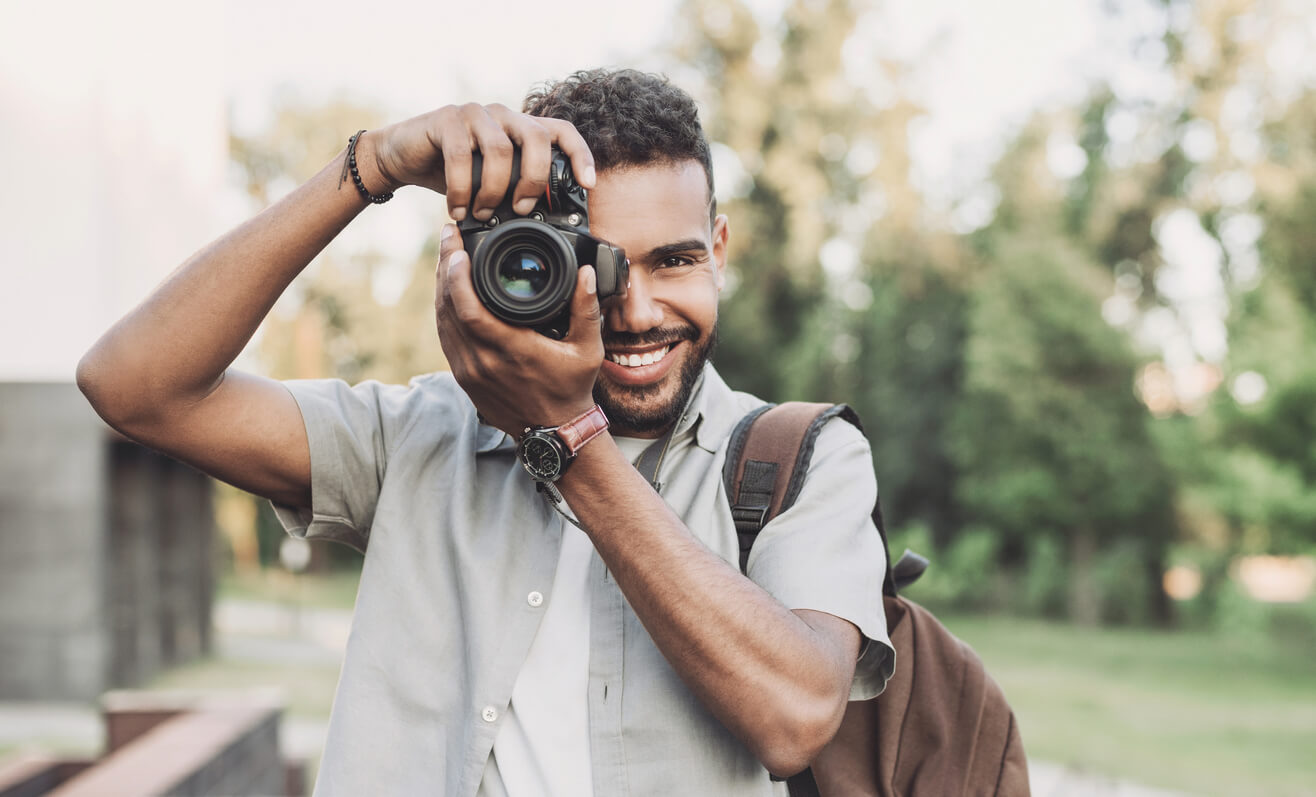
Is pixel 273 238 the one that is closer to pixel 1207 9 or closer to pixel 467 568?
pixel 467 568

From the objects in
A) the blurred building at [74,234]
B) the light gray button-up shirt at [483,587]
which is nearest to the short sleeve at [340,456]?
the light gray button-up shirt at [483,587]

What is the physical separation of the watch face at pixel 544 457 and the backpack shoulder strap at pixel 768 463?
0.34 metres

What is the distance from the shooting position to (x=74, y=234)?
7.90 metres

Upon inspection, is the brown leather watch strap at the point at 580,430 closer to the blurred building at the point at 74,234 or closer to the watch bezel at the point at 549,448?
the watch bezel at the point at 549,448

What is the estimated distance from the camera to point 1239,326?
14.4 metres

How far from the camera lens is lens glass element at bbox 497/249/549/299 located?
1438 mm

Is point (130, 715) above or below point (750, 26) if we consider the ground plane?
below

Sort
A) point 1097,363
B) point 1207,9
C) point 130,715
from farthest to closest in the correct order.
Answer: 1. point 1097,363
2. point 1207,9
3. point 130,715

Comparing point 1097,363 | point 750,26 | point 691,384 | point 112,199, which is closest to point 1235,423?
point 1097,363

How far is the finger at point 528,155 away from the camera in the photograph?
4.93ft

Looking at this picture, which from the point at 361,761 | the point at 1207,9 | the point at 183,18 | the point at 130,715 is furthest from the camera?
the point at 1207,9

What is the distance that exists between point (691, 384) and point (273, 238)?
66 cm

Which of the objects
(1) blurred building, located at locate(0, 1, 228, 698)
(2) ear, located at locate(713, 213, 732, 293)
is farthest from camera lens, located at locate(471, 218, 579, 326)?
(1) blurred building, located at locate(0, 1, 228, 698)

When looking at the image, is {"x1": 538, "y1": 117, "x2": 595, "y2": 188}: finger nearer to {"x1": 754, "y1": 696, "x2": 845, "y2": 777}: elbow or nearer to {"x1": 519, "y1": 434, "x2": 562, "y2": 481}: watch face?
{"x1": 519, "y1": 434, "x2": 562, "y2": 481}: watch face
